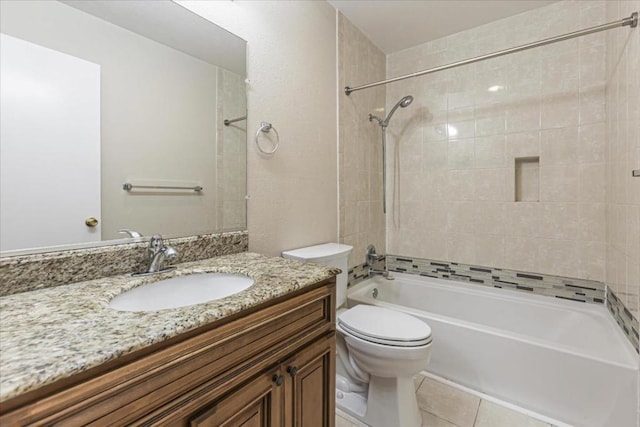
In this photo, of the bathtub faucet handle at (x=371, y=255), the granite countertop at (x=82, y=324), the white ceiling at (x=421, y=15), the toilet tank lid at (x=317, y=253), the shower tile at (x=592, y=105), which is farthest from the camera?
the bathtub faucet handle at (x=371, y=255)

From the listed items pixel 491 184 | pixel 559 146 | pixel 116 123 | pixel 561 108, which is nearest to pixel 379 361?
pixel 116 123

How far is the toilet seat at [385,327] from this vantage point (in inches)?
52.2

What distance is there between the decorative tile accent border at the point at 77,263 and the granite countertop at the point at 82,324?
0.11 ft

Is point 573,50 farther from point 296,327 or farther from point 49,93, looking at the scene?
point 49,93

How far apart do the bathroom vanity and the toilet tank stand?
498mm

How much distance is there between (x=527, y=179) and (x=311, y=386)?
2037 mm

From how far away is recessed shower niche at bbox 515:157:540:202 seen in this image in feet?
6.67

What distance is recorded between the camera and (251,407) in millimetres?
732

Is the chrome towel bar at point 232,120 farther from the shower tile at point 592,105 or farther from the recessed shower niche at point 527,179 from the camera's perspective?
the shower tile at point 592,105

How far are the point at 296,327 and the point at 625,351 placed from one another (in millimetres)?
1575

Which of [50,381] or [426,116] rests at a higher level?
[426,116]

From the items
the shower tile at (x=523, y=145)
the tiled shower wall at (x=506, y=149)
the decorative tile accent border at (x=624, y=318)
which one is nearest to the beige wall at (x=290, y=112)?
the tiled shower wall at (x=506, y=149)

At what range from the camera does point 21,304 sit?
0.68 m

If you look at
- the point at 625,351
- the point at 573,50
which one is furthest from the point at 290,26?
the point at 625,351
